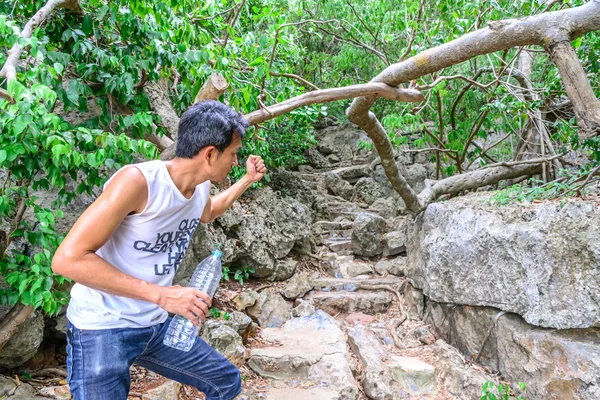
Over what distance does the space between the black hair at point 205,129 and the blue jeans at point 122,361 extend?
0.72m

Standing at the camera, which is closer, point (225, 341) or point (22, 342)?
point (22, 342)

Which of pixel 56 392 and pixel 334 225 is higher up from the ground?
pixel 334 225

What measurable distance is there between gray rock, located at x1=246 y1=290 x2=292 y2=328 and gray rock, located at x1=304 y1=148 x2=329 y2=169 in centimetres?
818

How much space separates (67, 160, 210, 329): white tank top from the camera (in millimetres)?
1396

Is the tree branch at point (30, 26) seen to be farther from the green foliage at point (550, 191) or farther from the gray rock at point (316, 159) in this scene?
the gray rock at point (316, 159)

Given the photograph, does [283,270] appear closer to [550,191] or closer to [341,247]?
[341,247]

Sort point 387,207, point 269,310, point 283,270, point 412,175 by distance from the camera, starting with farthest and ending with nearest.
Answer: point 412,175 → point 387,207 → point 283,270 → point 269,310

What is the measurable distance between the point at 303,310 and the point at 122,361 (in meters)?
3.99

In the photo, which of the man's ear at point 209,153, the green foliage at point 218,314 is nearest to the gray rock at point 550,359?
the green foliage at point 218,314

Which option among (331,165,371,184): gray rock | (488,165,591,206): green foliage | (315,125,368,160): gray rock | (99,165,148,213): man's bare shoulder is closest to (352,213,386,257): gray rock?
(488,165,591,206): green foliage

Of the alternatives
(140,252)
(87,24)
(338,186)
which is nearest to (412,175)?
(338,186)

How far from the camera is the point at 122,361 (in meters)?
1.45

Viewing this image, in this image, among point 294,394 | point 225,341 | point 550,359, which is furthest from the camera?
point 225,341

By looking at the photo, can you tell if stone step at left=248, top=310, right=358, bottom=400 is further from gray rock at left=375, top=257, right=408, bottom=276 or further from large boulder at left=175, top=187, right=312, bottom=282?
gray rock at left=375, top=257, right=408, bottom=276
